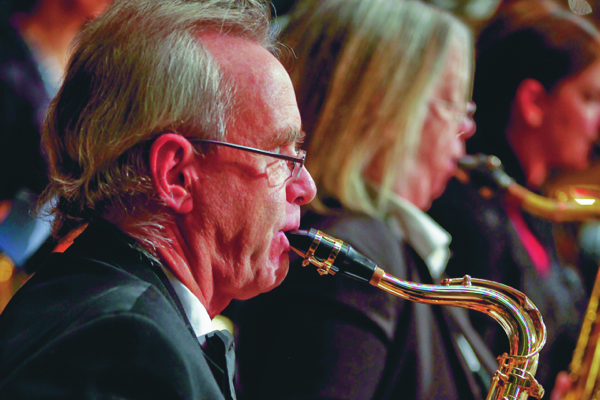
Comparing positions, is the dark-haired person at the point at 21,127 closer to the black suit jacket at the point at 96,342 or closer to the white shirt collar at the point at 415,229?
the black suit jacket at the point at 96,342

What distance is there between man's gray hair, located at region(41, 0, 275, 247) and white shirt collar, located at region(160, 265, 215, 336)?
108mm

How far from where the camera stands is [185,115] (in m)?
1.19

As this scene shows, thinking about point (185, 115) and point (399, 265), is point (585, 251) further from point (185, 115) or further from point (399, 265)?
point (185, 115)

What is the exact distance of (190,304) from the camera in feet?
3.98

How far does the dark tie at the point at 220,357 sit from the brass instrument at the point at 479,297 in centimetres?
26

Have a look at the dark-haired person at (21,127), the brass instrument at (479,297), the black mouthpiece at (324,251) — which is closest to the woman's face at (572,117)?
the brass instrument at (479,297)

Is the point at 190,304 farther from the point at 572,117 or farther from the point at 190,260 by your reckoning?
the point at 572,117

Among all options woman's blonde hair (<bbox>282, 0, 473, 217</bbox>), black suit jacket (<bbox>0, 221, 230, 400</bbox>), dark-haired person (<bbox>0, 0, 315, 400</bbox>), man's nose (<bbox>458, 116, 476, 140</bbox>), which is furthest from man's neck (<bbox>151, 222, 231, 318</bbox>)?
man's nose (<bbox>458, 116, 476, 140</bbox>)

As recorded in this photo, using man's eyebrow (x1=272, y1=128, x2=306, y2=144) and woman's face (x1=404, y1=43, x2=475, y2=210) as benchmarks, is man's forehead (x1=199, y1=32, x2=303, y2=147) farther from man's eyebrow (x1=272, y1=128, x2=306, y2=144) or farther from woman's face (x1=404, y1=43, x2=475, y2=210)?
woman's face (x1=404, y1=43, x2=475, y2=210)

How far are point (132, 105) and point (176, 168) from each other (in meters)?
0.15

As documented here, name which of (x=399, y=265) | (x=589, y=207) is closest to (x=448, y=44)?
(x=399, y=265)

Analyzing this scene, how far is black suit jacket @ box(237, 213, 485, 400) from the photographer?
5.22 feet

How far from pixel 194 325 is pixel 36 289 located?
0.32 meters

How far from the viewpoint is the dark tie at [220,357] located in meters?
1.18
